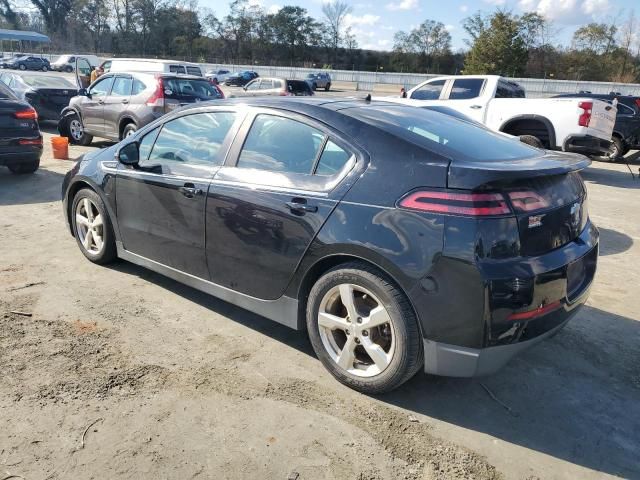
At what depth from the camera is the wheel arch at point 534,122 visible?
10336 mm

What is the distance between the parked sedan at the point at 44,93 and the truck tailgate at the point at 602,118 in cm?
1237

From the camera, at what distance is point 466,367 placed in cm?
273

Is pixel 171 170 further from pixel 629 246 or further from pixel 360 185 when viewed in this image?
pixel 629 246

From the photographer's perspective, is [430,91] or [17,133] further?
[430,91]

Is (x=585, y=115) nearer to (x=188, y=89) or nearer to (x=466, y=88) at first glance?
(x=466, y=88)

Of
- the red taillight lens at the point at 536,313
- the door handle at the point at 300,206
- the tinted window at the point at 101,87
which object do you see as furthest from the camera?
the tinted window at the point at 101,87

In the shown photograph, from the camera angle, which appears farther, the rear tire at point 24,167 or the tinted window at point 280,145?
the rear tire at point 24,167

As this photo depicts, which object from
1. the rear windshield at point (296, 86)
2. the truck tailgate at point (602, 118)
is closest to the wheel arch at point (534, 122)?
the truck tailgate at point (602, 118)

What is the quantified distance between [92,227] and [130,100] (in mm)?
6622

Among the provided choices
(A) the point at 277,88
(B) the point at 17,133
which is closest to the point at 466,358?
(B) the point at 17,133

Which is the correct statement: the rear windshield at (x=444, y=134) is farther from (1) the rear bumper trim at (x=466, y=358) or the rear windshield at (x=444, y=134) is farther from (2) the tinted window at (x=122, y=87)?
(2) the tinted window at (x=122, y=87)

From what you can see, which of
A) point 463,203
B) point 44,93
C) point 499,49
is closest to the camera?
point 463,203

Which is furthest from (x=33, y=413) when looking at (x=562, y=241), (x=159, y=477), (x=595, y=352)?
(x=595, y=352)

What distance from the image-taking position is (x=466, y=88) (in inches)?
461
